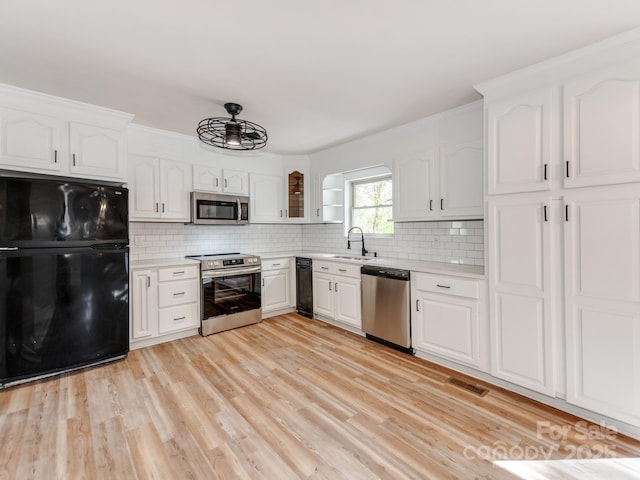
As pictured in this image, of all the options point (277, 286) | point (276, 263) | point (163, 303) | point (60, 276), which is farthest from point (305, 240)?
point (60, 276)

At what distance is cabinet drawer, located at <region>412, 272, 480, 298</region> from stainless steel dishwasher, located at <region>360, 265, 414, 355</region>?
144 mm

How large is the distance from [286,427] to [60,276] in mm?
2310

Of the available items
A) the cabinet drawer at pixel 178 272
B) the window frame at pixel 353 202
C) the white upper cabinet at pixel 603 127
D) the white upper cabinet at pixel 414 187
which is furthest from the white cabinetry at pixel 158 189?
the white upper cabinet at pixel 603 127

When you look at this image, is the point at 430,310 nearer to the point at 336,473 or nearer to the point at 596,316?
the point at 596,316

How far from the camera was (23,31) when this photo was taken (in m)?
1.81

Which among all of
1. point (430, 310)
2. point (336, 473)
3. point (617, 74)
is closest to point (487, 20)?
point (617, 74)

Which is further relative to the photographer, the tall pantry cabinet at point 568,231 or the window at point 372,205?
the window at point 372,205

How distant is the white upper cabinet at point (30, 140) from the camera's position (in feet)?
8.23

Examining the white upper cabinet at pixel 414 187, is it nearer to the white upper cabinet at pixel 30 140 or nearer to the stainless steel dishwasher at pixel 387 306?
the stainless steel dishwasher at pixel 387 306

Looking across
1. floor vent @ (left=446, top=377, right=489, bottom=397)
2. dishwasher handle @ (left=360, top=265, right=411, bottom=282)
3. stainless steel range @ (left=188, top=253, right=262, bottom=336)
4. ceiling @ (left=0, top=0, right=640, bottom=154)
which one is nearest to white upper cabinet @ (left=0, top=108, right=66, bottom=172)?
ceiling @ (left=0, top=0, right=640, bottom=154)

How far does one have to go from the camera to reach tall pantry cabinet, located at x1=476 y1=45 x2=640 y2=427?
1.85 meters

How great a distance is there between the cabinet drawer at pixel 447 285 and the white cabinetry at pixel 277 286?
6.81 feet

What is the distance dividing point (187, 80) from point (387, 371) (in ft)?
9.94

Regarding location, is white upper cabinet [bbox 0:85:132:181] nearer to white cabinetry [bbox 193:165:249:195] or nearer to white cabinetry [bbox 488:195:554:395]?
white cabinetry [bbox 193:165:249:195]
